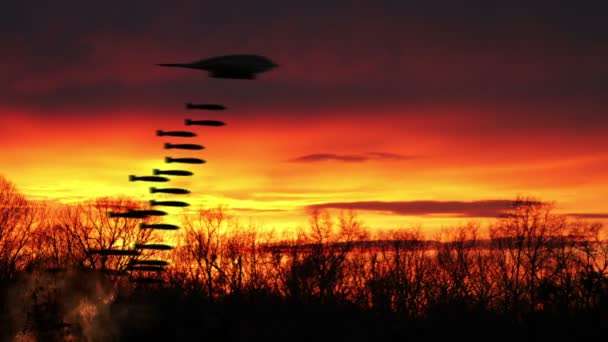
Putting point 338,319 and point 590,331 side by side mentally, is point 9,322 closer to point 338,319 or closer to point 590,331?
point 338,319

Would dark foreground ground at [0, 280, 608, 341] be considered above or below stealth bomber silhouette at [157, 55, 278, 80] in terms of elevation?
below

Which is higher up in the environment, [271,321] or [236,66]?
[236,66]

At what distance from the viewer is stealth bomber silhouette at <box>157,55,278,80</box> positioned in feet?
105

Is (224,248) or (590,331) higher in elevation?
(224,248)

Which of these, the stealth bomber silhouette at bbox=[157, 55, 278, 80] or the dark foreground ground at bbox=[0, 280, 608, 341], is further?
the dark foreground ground at bbox=[0, 280, 608, 341]

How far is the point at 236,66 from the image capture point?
32.5 m

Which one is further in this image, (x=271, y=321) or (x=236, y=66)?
(x=271, y=321)

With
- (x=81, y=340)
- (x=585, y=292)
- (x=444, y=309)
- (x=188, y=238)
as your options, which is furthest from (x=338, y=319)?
(x=81, y=340)

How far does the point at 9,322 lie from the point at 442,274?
215 feet

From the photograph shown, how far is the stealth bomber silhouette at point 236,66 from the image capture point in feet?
105

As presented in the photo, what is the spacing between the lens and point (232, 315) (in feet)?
284

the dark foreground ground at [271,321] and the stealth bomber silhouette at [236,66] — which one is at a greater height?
the stealth bomber silhouette at [236,66]

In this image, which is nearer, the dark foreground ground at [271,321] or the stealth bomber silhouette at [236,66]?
the stealth bomber silhouette at [236,66]

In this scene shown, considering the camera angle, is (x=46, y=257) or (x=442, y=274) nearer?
(x=46, y=257)
